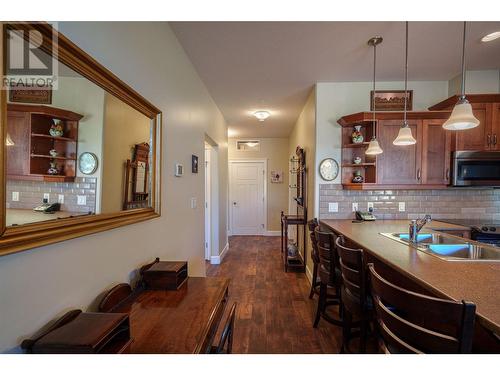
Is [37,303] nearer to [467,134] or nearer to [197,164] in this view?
[197,164]

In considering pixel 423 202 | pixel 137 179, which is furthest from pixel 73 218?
pixel 423 202

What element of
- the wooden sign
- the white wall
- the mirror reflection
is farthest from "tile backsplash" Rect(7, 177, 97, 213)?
the wooden sign

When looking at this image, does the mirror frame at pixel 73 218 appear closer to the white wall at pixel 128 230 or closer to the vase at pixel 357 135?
the white wall at pixel 128 230

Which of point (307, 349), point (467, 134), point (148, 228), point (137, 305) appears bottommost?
point (307, 349)

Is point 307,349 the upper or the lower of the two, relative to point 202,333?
lower

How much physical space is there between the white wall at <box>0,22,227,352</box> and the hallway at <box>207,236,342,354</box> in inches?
30.4

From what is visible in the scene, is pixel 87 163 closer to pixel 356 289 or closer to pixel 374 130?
pixel 356 289

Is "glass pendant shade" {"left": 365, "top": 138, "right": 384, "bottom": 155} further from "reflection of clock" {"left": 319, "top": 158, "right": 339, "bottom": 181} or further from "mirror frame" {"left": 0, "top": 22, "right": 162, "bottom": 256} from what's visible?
"mirror frame" {"left": 0, "top": 22, "right": 162, "bottom": 256}

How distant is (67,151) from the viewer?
0.94 m

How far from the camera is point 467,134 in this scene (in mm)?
2643

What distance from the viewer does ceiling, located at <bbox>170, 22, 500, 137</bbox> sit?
6.33 ft

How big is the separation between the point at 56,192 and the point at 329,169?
2.77m

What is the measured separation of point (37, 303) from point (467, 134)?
12.4 feet
